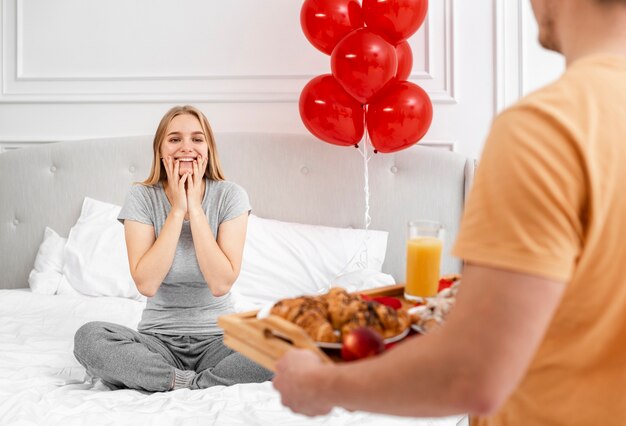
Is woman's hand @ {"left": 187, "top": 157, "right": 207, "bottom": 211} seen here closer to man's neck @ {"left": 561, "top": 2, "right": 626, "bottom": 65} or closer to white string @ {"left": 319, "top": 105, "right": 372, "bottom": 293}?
white string @ {"left": 319, "top": 105, "right": 372, "bottom": 293}

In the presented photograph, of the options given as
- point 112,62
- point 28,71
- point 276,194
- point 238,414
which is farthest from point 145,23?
point 238,414

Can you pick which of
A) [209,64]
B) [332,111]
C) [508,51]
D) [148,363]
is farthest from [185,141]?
[508,51]

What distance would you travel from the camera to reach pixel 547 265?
0.61 metres

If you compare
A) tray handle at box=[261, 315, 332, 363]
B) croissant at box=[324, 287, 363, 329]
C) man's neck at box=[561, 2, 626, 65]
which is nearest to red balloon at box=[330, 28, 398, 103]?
croissant at box=[324, 287, 363, 329]

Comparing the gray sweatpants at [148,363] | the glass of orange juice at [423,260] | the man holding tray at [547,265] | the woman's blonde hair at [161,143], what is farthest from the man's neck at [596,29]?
the woman's blonde hair at [161,143]

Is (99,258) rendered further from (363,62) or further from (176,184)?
(363,62)

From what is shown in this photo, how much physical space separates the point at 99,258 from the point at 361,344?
7.08 feet

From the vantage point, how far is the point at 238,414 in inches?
62.1

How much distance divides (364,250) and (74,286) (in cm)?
124

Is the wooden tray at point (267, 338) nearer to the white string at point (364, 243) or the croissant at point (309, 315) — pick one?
the croissant at point (309, 315)

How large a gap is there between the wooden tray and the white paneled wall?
214 cm

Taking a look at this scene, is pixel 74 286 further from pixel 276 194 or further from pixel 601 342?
pixel 601 342

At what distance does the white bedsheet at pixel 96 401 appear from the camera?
155 centimetres

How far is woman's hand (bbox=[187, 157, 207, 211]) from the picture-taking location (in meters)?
2.09
